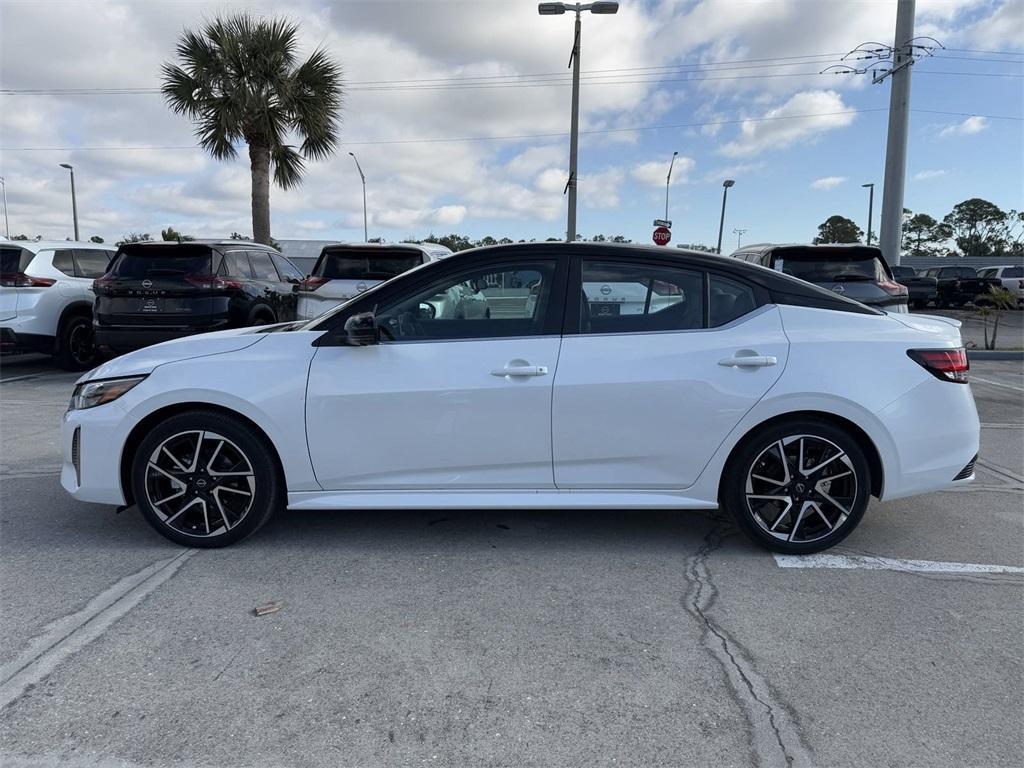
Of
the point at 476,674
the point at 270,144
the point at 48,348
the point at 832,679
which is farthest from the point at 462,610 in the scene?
the point at 270,144

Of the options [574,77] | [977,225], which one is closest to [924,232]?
[977,225]

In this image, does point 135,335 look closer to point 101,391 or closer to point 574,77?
point 101,391

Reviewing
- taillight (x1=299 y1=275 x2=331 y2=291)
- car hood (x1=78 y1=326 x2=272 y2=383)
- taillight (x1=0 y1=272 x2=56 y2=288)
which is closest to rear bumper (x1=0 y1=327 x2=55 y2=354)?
taillight (x1=0 y1=272 x2=56 y2=288)

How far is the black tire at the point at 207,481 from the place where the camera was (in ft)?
11.8

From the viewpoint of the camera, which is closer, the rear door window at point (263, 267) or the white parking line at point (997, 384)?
the white parking line at point (997, 384)

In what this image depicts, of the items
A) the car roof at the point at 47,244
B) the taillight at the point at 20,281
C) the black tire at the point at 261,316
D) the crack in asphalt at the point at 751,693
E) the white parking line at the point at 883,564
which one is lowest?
the crack in asphalt at the point at 751,693

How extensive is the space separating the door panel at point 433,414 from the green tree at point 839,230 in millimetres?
67222

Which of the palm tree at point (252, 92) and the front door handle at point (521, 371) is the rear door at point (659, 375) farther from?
the palm tree at point (252, 92)

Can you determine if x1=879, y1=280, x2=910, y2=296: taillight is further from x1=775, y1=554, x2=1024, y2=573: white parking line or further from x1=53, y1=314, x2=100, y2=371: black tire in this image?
x1=53, y1=314, x2=100, y2=371: black tire

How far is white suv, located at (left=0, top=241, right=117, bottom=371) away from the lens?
9047mm

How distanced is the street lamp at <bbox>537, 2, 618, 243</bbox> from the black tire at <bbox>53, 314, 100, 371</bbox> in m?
10.3

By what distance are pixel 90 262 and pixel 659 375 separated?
9.51 meters

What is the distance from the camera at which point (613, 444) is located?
11.8 ft

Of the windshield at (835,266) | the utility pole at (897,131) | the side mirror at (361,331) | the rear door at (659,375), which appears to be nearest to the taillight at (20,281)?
the side mirror at (361,331)
